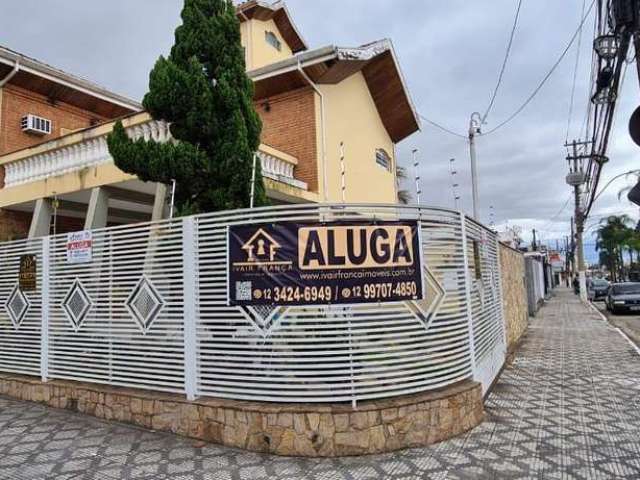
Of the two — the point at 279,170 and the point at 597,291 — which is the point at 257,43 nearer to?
the point at 279,170

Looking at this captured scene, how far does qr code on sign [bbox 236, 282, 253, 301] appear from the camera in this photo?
14.8 ft

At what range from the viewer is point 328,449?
13.6 ft

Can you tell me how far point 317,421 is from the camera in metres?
4.19

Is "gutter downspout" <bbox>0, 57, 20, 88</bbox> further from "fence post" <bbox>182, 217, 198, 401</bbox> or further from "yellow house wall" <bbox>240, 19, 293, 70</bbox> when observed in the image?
"fence post" <bbox>182, 217, 198, 401</bbox>

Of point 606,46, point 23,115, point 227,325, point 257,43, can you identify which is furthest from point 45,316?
point 257,43

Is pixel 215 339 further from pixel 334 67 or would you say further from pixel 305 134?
pixel 334 67

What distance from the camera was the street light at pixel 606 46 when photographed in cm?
666

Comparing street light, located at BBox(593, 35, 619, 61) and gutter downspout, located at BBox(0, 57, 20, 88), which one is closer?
street light, located at BBox(593, 35, 619, 61)

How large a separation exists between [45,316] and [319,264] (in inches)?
157

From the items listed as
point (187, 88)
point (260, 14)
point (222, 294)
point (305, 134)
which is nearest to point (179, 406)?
point (222, 294)

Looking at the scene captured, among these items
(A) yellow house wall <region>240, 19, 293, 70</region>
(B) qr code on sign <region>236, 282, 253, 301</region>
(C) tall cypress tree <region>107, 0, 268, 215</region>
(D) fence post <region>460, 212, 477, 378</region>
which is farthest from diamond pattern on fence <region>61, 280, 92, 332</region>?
(A) yellow house wall <region>240, 19, 293, 70</region>

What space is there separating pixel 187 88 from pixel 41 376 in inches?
164

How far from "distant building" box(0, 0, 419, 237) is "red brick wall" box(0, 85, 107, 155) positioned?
2cm

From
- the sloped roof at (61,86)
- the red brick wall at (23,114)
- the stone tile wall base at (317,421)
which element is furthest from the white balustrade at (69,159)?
the stone tile wall base at (317,421)
